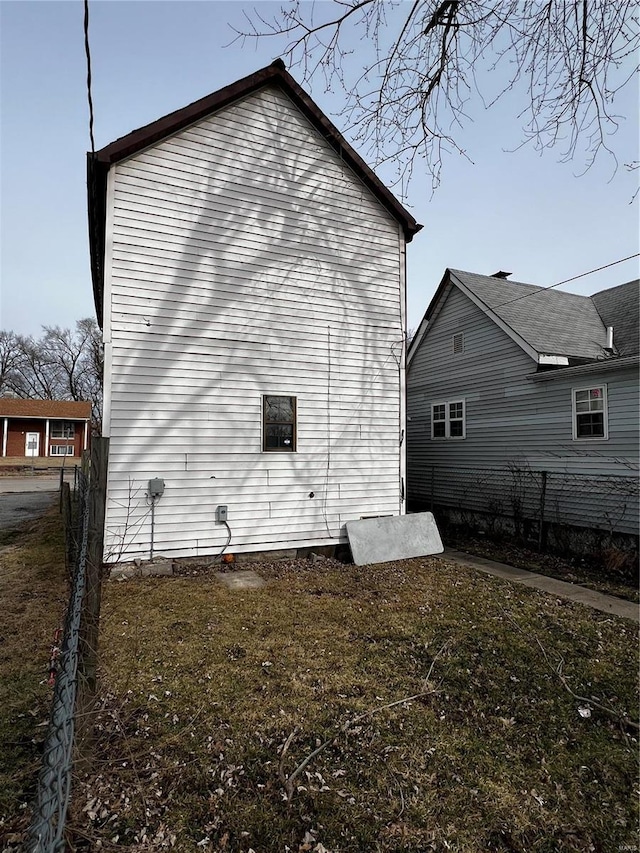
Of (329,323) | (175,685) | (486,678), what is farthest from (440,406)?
(175,685)

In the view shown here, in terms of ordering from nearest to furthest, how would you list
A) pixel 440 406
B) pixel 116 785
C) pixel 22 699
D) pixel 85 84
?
pixel 116 785
pixel 22 699
pixel 85 84
pixel 440 406

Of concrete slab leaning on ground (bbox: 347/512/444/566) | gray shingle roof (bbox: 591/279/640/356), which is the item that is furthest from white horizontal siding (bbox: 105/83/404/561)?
gray shingle roof (bbox: 591/279/640/356)

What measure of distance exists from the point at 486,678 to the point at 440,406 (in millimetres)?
11476

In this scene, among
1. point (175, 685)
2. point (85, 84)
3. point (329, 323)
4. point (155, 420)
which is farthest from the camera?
point (329, 323)

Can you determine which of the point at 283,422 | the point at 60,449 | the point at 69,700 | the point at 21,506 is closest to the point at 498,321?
the point at 283,422

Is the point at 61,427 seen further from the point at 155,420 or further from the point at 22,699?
the point at 22,699

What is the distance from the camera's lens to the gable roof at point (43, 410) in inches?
1291

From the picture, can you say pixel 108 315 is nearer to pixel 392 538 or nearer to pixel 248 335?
pixel 248 335

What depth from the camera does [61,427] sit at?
3441 centimetres

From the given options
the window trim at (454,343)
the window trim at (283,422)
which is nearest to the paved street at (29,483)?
the window trim at (283,422)

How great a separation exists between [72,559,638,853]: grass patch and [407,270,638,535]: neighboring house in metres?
5.12

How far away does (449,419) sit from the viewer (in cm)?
1448

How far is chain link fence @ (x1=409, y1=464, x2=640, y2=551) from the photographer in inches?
375

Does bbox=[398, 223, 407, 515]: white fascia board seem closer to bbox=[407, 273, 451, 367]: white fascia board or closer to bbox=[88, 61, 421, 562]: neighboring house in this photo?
bbox=[88, 61, 421, 562]: neighboring house
